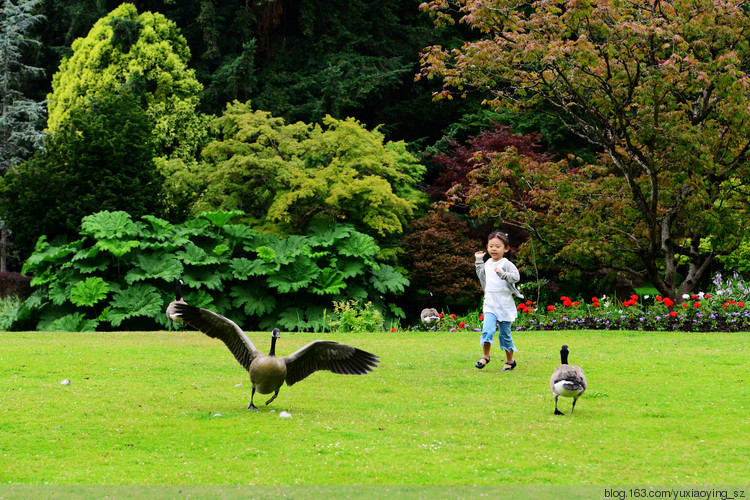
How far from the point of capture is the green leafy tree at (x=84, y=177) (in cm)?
1828

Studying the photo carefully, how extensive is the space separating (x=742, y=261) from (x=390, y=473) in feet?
54.5

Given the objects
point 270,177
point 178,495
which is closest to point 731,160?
point 270,177

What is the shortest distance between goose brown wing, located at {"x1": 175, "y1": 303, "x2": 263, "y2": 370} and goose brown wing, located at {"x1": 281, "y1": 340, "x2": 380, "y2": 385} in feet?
1.32

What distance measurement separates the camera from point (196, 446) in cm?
569

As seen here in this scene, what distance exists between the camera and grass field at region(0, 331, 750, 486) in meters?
5.05

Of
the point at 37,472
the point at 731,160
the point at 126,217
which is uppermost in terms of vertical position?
the point at 731,160

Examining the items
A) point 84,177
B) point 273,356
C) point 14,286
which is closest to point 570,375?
point 273,356

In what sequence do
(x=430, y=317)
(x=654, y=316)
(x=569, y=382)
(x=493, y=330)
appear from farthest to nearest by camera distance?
(x=430, y=317) → (x=654, y=316) → (x=493, y=330) → (x=569, y=382)

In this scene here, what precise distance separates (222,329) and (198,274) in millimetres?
11689

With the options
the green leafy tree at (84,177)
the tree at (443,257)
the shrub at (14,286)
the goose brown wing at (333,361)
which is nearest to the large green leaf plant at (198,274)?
the green leafy tree at (84,177)

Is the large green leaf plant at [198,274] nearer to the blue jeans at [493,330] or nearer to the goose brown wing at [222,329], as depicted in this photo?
the blue jeans at [493,330]

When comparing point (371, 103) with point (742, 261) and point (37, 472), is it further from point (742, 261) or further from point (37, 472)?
point (37, 472)

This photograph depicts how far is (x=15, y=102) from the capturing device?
87.5 ft

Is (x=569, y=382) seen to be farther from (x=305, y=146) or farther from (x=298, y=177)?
(x=305, y=146)
